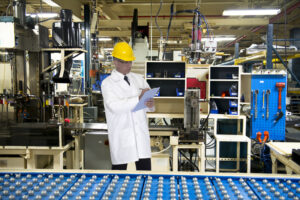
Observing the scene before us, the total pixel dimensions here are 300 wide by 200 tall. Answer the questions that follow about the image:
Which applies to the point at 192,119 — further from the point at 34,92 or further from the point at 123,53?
the point at 34,92

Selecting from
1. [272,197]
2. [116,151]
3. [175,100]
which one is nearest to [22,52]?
[116,151]

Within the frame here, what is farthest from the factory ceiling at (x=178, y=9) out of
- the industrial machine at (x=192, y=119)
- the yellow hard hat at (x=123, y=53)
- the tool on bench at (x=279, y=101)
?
the yellow hard hat at (x=123, y=53)

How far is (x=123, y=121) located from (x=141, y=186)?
1.08 m

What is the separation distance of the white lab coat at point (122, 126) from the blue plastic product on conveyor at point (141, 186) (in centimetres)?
93

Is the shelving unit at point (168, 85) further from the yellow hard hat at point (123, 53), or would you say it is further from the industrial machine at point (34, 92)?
the yellow hard hat at point (123, 53)

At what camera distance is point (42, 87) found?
9.21 feet

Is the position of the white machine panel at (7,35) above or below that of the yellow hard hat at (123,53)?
above

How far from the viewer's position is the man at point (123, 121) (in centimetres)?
199

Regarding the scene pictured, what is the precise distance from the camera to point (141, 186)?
0.97 metres

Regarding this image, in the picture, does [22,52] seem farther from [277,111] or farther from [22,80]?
[277,111]

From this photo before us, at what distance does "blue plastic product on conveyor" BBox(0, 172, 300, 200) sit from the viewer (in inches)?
34.7

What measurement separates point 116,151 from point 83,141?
1138mm

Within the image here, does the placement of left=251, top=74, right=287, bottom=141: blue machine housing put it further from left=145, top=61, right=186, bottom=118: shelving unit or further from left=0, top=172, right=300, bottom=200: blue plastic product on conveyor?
left=0, top=172, right=300, bottom=200: blue plastic product on conveyor

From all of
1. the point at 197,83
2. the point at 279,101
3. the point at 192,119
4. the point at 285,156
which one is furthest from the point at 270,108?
the point at 285,156
